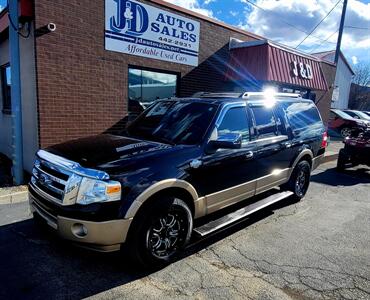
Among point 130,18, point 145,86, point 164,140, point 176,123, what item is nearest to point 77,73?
point 130,18

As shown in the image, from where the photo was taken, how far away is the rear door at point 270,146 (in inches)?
189

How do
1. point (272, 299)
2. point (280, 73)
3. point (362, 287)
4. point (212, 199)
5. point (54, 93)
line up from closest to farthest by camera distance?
point (272, 299) < point (362, 287) < point (212, 199) < point (54, 93) < point (280, 73)

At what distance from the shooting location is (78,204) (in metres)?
3.07

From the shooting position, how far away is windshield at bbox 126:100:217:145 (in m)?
4.04

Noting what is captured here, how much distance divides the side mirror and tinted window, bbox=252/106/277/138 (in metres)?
1.05

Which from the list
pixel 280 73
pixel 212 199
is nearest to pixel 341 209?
pixel 212 199

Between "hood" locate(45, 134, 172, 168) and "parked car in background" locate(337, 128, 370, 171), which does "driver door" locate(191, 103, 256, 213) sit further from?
"parked car in background" locate(337, 128, 370, 171)

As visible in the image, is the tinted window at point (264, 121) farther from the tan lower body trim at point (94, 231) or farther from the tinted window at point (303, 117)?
the tan lower body trim at point (94, 231)

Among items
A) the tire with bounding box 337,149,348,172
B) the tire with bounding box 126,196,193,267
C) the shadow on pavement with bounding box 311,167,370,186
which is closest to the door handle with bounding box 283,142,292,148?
the tire with bounding box 126,196,193,267

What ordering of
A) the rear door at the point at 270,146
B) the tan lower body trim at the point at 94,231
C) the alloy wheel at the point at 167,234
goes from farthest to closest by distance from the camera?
1. the rear door at the point at 270,146
2. the alloy wheel at the point at 167,234
3. the tan lower body trim at the point at 94,231

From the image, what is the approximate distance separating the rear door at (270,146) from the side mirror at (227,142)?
0.96 meters

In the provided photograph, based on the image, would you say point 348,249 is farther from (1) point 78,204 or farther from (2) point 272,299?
(1) point 78,204

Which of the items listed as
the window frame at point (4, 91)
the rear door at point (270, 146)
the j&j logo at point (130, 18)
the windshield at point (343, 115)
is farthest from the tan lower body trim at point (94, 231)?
the windshield at point (343, 115)

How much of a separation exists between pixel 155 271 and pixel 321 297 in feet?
5.60
